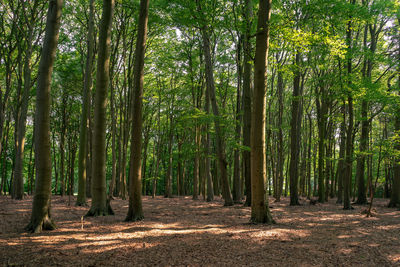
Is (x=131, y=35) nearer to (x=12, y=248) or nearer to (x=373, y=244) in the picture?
(x=12, y=248)

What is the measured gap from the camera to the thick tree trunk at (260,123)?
741 cm

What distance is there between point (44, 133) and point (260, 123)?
5.60 m

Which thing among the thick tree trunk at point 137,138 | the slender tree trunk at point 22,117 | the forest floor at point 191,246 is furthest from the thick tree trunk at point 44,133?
the slender tree trunk at point 22,117

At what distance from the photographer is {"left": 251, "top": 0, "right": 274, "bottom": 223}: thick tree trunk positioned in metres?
7.41

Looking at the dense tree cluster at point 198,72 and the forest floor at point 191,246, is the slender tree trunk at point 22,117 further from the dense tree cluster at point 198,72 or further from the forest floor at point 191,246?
the forest floor at point 191,246

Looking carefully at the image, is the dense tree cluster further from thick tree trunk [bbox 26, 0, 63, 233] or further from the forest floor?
the forest floor

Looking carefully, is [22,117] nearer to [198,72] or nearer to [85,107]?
[85,107]

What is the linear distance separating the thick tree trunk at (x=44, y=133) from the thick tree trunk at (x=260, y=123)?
534cm

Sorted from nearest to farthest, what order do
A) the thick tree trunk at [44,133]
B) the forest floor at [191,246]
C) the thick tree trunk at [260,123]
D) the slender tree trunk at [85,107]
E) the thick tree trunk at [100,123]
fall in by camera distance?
the forest floor at [191,246] → the thick tree trunk at [44,133] → the thick tree trunk at [260,123] → the thick tree trunk at [100,123] → the slender tree trunk at [85,107]

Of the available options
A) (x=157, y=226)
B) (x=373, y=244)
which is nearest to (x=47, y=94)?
(x=157, y=226)

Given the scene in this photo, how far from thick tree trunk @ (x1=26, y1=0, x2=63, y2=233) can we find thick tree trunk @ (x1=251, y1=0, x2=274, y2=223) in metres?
5.34

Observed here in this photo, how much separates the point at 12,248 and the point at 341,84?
13.9 m

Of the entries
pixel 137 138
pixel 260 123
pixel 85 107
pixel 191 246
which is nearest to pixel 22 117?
pixel 85 107

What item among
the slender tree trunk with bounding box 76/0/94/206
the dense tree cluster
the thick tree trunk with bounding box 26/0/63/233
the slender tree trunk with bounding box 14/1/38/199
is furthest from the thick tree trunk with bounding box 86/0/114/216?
the slender tree trunk with bounding box 14/1/38/199
